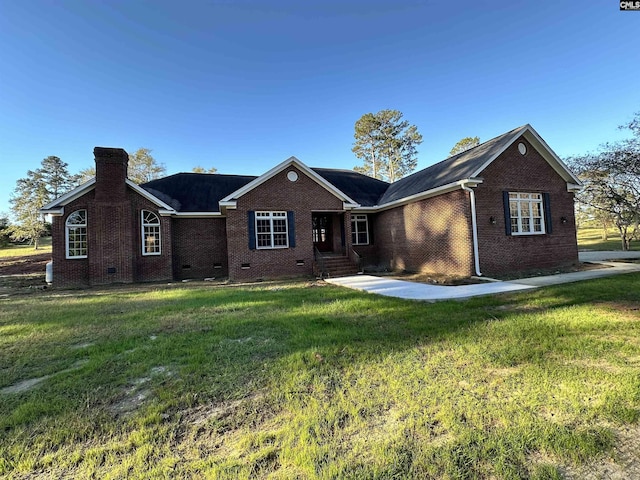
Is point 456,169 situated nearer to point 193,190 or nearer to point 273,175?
point 273,175

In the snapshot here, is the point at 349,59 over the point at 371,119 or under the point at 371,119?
under

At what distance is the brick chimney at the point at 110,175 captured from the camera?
1295cm

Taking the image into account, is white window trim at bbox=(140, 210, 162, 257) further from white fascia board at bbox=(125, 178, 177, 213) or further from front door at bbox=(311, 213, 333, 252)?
front door at bbox=(311, 213, 333, 252)

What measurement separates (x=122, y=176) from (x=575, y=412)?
16.1 meters

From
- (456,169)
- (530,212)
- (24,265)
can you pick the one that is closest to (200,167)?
(24,265)

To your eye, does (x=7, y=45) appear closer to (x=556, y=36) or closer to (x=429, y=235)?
(x=429, y=235)

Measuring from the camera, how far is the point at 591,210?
24609 millimetres

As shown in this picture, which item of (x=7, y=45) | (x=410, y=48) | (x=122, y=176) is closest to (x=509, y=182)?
(x=410, y=48)

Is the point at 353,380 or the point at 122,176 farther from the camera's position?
the point at 122,176

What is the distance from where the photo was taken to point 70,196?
1291 cm

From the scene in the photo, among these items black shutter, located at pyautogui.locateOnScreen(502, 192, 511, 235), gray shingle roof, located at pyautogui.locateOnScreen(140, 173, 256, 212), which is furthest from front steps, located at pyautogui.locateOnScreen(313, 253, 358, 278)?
black shutter, located at pyautogui.locateOnScreen(502, 192, 511, 235)

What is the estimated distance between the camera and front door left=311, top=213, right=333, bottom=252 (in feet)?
52.7

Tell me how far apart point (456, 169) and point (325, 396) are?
12.3m

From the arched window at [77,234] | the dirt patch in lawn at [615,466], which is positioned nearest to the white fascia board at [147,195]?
the arched window at [77,234]
